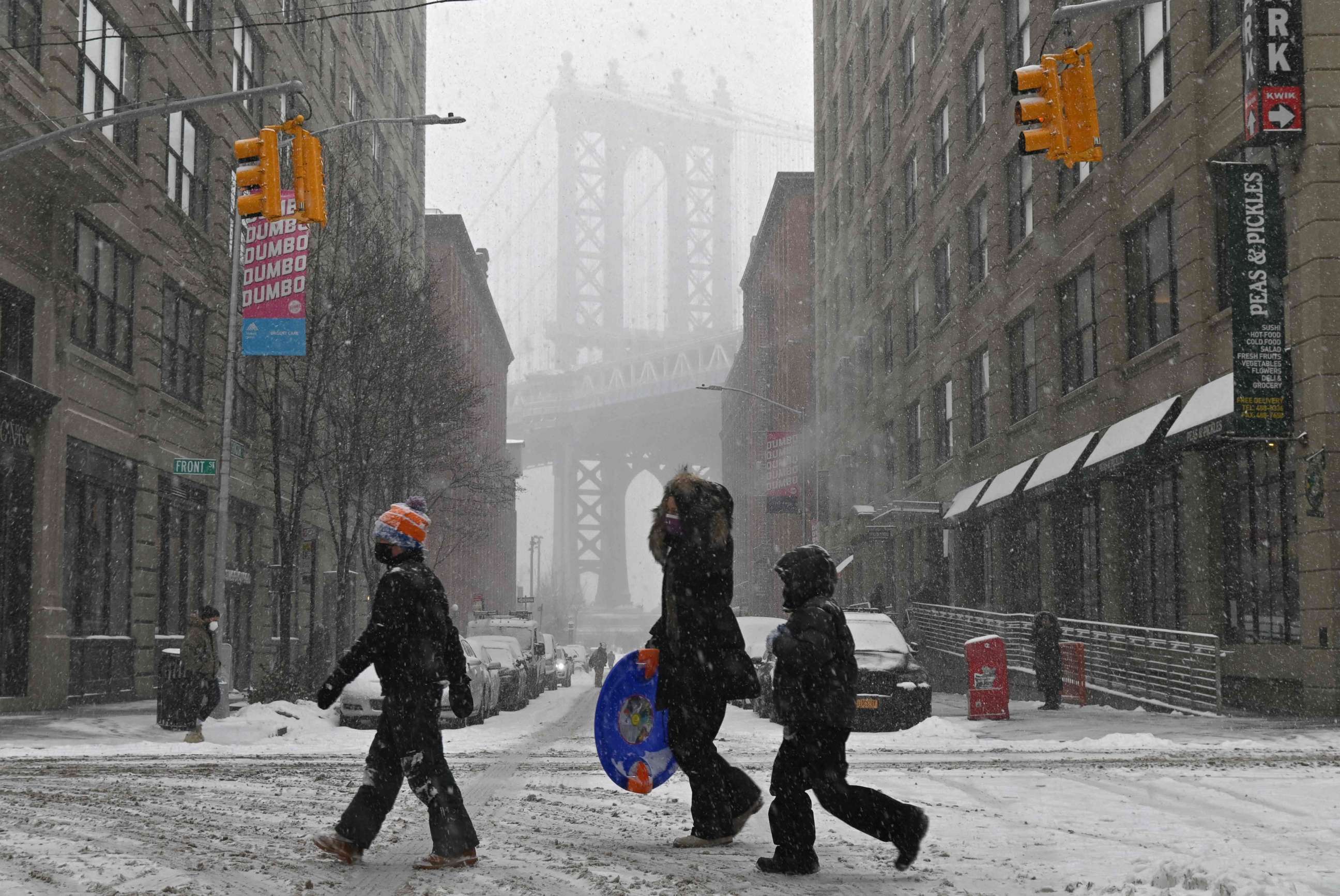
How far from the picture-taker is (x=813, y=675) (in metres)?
6.59

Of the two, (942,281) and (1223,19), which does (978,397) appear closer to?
(942,281)

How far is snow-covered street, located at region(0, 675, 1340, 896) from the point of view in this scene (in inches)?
247

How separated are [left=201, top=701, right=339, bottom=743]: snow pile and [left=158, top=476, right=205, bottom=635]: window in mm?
9193

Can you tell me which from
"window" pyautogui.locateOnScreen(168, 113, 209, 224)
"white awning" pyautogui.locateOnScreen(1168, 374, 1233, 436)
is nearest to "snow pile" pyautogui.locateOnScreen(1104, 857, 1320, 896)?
"white awning" pyautogui.locateOnScreen(1168, 374, 1233, 436)

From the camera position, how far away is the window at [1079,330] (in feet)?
89.7

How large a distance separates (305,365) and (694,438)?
519 feet

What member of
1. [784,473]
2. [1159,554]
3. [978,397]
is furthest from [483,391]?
[1159,554]

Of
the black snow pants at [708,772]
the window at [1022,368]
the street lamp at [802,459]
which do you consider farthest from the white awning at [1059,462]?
the black snow pants at [708,772]

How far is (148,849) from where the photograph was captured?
7.11 m

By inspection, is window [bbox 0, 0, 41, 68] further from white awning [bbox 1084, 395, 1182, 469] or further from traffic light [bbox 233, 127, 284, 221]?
white awning [bbox 1084, 395, 1182, 469]

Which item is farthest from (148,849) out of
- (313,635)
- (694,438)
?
(694,438)

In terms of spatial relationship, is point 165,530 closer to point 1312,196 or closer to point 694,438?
point 1312,196

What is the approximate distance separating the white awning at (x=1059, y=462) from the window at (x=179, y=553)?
632 inches

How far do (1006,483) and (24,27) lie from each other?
19844 mm
